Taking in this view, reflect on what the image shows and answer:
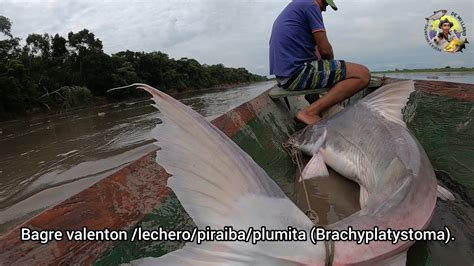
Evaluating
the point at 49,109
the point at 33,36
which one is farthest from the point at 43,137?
the point at 33,36

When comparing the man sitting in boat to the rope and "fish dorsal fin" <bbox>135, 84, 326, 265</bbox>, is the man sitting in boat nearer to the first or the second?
the rope

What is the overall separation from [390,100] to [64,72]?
37.2m

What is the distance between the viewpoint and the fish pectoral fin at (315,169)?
2.58m

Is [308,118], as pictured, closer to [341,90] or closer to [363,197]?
[341,90]

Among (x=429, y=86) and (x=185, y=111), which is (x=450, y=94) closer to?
(x=429, y=86)

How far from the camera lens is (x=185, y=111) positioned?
3.64ft

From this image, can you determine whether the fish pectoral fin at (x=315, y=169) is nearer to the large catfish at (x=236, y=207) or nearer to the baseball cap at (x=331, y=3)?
the large catfish at (x=236, y=207)

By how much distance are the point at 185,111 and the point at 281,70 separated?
2724 millimetres

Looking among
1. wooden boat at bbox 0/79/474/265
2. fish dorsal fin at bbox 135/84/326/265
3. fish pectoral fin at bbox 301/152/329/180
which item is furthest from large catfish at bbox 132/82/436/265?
fish pectoral fin at bbox 301/152/329/180

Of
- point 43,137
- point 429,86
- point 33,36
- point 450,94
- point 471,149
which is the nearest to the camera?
point 471,149

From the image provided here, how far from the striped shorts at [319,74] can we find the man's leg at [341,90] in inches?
2.6

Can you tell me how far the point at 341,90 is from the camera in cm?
349

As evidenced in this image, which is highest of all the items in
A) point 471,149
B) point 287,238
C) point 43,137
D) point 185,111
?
point 185,111

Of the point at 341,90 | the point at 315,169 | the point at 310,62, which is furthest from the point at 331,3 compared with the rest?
the point at 315,169
